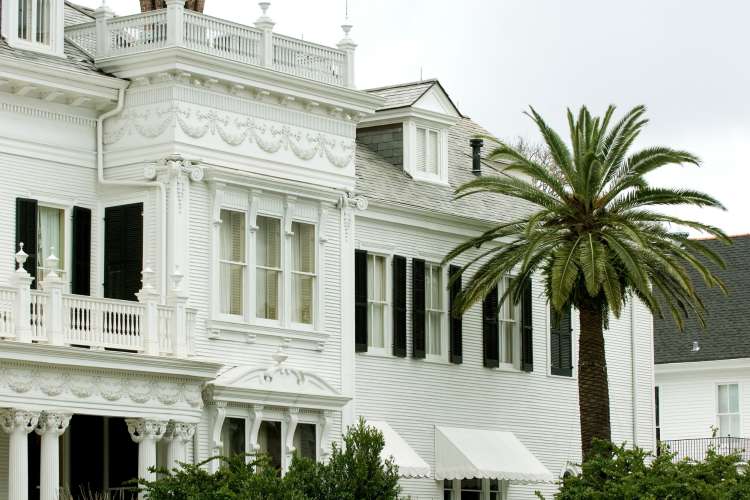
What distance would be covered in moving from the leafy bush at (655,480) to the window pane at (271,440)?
18.7 feet

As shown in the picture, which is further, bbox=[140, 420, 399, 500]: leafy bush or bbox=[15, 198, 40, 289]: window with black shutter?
bbox=[15, 198, 40, 289]: window with black shutter

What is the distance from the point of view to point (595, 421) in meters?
47.1

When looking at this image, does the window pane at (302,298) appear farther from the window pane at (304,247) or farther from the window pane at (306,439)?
the window pane at (306,439)

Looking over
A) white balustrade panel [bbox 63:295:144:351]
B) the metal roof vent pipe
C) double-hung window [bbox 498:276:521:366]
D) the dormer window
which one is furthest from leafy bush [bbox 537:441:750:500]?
the metal roof vent pipe

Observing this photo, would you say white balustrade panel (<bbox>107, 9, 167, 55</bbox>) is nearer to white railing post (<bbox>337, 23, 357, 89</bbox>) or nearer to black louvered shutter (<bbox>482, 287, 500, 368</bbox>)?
white railing post (<bbox>337, 23, 357, 89</bbox>)

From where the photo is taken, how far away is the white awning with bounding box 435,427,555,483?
47.5m

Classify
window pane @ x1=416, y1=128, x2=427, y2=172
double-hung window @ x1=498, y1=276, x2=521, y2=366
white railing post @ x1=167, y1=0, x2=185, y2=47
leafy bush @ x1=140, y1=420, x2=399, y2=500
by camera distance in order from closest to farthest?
leafy bush @ x1=140, y1=420, x2=399, y2=500
white railing post @ x1=167, y1=0, x2=185, y2=47
window pane @ x1=416, y1=128, x2=427, y2=172
double-hung window @ x1=498, y1=276, x2=521, y2=366

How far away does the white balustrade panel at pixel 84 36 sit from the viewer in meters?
42.3

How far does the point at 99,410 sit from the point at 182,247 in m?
4.40

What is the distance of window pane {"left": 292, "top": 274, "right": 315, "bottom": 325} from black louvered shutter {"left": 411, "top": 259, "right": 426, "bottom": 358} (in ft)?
14.3

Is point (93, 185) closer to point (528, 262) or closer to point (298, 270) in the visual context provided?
point (298, 270)

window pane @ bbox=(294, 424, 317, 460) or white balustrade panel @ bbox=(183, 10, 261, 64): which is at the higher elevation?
white balustrade panel @ bbox=(183, 10, 261, 64)

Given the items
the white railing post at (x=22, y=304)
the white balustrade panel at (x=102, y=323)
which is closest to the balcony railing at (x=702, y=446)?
the white balustrade panel at (x=102, y=323)

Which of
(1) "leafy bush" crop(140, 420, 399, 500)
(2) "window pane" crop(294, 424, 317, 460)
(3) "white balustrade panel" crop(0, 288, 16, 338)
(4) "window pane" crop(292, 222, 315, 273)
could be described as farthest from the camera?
(4) "window pane" crop(292, 222, 315, 273)
